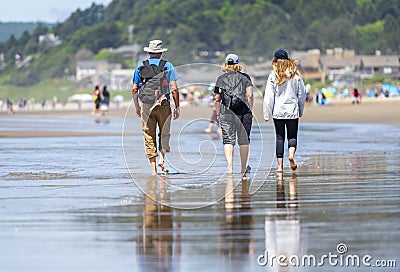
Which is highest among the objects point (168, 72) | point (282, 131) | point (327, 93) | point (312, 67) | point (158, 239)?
point (312, 67)

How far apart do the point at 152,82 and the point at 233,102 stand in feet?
3.06

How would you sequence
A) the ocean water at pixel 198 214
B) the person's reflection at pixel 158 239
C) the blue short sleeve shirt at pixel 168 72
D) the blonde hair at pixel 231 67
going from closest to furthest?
the person's reflection at pixel 158 239 → the ocean water at pixel 198 214 → the blue short sleeve shirt at pixel 168 72 → the blonde hair at pixel 231 67

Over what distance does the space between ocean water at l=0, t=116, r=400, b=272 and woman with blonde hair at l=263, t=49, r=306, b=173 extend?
0.93ft

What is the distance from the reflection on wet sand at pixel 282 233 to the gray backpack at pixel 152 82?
238 centimetres

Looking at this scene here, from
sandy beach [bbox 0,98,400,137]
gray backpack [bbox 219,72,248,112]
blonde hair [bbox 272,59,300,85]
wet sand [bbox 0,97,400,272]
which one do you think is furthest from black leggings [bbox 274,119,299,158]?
sandy beach [bbox 0,98,400,137]

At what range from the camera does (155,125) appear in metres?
12.9

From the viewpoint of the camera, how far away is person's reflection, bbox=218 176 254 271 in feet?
23.3

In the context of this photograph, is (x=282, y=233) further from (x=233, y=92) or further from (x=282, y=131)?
(x=282, y=131)

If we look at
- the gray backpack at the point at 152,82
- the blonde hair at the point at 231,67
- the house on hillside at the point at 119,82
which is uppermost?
the house on hillside at the point at 119,82

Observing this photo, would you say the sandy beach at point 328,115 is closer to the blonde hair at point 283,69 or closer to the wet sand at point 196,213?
the wet sand at point 196,213

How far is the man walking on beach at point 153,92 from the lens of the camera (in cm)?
1249

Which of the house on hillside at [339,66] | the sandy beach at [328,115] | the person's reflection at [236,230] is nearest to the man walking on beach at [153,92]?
the person's reflection at [236,230]

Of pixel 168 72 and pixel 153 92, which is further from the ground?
pixel 168 72

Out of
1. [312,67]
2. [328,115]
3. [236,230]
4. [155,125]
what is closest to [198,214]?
[236,230]
